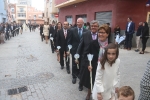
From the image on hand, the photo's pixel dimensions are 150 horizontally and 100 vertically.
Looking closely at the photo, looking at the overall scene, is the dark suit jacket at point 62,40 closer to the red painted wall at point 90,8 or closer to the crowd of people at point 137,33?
the crowd of people at point 137,33

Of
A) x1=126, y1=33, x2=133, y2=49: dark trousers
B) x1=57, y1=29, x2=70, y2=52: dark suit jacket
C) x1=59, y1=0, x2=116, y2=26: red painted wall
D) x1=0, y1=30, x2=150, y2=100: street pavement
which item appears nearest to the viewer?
x1=0, y1=30, x2=150, y2=100: street pavement

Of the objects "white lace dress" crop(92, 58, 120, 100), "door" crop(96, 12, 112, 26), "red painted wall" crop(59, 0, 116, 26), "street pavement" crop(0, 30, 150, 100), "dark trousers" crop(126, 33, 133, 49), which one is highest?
"red painted wall" crop(59, 0, 116, 26)

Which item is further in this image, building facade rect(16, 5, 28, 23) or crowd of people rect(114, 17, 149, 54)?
building facade rect(16, 5, 28, 23)

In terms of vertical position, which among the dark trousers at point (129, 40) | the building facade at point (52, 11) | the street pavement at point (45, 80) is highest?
the building facade at point (52, 11)

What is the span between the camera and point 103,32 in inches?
121

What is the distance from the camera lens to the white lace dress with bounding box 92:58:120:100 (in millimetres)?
2676

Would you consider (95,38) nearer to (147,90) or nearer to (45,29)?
(147,90)

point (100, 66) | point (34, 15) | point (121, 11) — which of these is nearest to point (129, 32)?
point (121, 11)

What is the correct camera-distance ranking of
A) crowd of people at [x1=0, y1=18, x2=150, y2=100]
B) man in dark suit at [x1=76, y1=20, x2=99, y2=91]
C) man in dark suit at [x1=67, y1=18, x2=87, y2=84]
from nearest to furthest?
1. crowd of people at [x1=0, y1=18, x2=150, y2=100]
2. man in dark suit at [x1=76, y1=20, x2=99, y2=91]
3. man in dark suit at [x1=67, y1=18, x2=87, y2=84]

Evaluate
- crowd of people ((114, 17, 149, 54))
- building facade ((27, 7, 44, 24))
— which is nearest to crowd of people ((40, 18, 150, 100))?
crowd of people ((114, 17, 149, 54))

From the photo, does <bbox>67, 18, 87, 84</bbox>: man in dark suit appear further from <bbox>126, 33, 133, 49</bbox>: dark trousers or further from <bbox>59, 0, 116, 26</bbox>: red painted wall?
<bbox>59, 0, 116, 26</bbox>: red painted wall

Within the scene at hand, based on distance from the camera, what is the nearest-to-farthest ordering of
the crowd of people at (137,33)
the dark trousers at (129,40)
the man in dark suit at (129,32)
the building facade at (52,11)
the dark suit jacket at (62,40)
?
the dark suit jacket at (62,40), the crowd of people at (137,33), the man in dark suit at (129,32), the dark trousers at (129,40), the building facade at (52,11)

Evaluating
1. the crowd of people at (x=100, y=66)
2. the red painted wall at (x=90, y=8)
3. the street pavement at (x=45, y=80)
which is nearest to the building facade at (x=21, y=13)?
the red painted wall at (x=90, y=8)

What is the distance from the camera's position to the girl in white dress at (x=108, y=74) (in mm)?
2554
